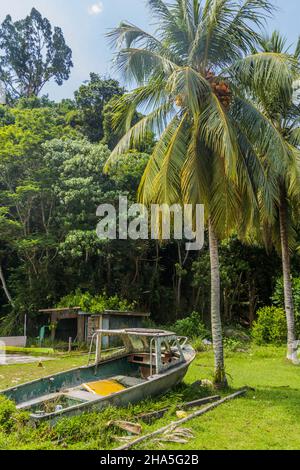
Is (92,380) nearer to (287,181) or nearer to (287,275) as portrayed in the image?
(287,275)

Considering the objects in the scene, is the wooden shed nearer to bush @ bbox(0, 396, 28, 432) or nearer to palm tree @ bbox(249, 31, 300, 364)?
palm tree @ bbox(249, 31, 300, 364)

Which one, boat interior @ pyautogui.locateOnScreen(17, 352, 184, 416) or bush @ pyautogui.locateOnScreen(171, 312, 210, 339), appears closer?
boat interior @ pyautogui.locateOnScreen(17, 352, 184, 416)

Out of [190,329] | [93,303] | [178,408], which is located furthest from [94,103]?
[178,408]

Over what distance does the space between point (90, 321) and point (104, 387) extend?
9607mm

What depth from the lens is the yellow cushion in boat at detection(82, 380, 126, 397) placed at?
6668mm

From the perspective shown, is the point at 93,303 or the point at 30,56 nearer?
the point at 93,303

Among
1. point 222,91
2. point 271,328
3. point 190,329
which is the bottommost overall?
point 190,329

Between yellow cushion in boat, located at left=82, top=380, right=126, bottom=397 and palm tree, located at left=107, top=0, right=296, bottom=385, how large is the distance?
221 cm

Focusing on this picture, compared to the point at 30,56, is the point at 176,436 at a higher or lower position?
lower

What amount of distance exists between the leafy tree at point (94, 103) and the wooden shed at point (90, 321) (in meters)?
10.8

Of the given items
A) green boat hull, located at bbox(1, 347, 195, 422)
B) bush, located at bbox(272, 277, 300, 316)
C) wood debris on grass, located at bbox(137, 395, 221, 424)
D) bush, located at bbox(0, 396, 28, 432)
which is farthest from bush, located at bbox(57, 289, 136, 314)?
bush, located at bbox(0, 396, 28, 432)

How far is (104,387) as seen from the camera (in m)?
6.93

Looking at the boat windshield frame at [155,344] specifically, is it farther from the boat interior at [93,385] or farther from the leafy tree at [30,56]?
the leafy tree at [30,56]

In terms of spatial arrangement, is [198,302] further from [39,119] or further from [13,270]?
[39,119]
